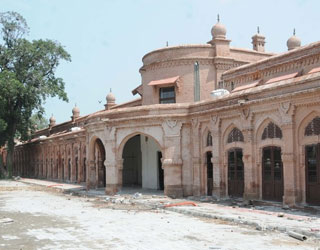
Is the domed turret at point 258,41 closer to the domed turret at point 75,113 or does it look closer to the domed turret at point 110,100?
the domed turret at point 110,100

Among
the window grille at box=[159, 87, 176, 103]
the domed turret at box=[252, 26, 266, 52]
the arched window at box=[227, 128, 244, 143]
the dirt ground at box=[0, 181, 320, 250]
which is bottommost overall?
the dirt ground at box=[0, 181, 320, 250]

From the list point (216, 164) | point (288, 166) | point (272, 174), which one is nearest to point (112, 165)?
point (216, 164)

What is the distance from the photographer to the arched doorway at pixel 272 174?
1692cm

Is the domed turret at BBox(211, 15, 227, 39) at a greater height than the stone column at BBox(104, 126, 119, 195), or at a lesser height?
greater

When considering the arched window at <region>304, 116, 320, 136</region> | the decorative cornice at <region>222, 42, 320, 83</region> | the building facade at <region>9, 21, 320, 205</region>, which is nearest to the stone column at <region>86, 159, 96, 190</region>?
the building facade at <region>9, 21, 320, 205</region>

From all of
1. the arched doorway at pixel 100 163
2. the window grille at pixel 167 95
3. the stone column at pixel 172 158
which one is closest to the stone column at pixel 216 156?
the stone column at pixel 172 158

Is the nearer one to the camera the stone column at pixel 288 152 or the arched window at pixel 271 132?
the stone column at pixel 288 152

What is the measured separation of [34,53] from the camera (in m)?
41.2

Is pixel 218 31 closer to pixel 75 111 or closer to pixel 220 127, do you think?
pixel 220 127

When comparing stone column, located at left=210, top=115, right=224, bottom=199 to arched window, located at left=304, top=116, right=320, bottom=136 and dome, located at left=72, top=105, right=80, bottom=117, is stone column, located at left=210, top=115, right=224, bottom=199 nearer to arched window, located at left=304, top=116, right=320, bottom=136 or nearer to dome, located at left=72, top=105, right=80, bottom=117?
arched window, located at left=304, top=116, right=320, bottom=136

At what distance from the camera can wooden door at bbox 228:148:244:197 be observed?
19.1 m

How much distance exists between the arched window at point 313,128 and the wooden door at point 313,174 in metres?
0.45

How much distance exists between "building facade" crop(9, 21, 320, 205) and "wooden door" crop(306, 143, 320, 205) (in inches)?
1.4

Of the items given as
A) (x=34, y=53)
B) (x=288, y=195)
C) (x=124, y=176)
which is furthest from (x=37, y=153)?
(x=288, y=195)
